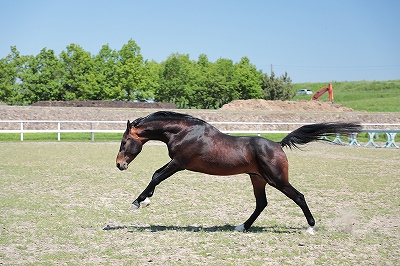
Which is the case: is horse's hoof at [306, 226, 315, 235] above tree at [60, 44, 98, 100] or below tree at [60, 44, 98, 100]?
below

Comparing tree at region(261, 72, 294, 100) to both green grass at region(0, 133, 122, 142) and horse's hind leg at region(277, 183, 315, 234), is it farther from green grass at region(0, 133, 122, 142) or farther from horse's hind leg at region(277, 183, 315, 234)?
horse's hind leg at region(277, 183, 315, 234)

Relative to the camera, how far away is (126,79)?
67.1m

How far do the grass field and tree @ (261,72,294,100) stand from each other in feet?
211

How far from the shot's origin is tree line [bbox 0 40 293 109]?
63312 millimetres

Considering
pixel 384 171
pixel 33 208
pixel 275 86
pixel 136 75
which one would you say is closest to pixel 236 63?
pixel 275 86

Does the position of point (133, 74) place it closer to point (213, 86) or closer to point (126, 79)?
point (126, 79)

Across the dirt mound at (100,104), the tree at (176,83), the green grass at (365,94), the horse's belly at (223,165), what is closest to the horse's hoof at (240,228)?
the horse's belly at (223,165)

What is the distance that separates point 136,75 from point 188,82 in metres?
9.58

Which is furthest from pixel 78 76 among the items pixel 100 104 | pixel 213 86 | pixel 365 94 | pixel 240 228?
pixel 240 228

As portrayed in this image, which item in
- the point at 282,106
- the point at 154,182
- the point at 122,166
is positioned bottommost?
the point at 154,182

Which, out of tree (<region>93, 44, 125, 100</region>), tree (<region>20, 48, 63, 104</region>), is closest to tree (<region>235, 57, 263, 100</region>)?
tree (<region>93, 44, 125, 100</region>)

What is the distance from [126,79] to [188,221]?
5941 cm

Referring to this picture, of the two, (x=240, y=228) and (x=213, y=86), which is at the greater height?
(x=213, y=86)

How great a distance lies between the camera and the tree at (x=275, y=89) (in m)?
79.8
